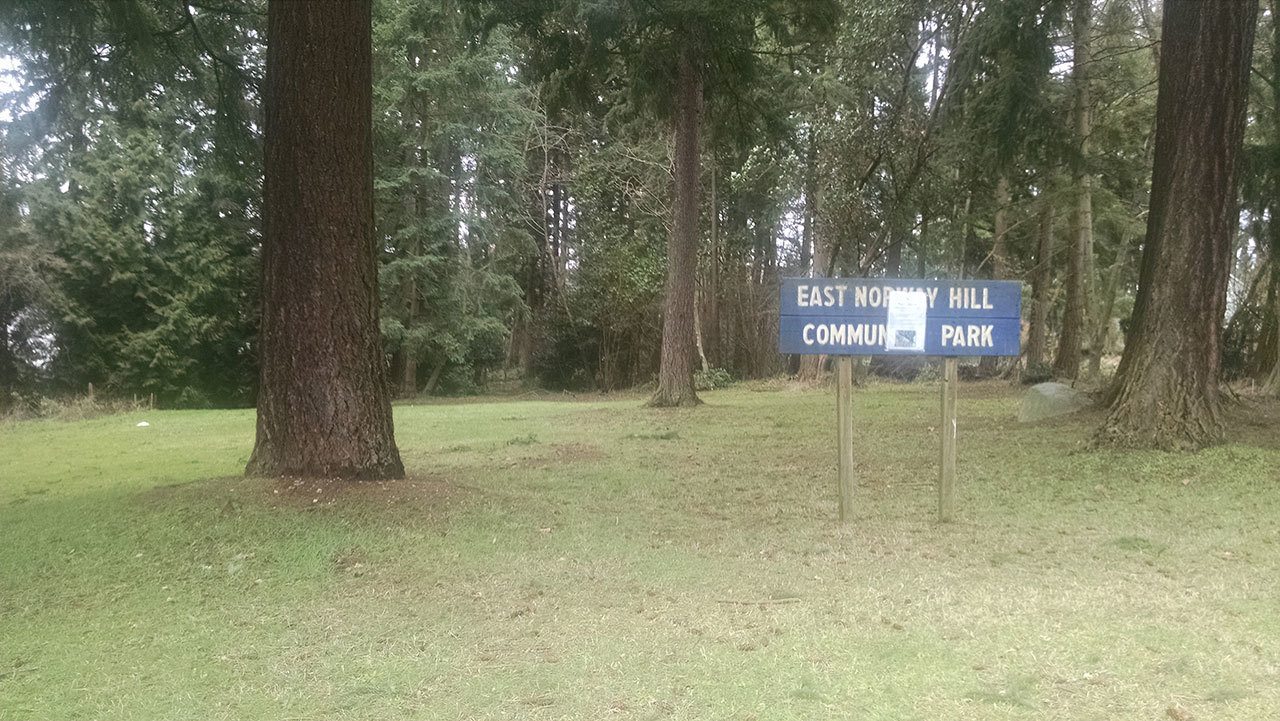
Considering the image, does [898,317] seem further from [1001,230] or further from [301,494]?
[1001,230]

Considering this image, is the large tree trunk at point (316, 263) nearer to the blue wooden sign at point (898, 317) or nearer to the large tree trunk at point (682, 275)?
the blue wooden sign at point (898, 317)

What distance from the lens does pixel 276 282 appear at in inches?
263

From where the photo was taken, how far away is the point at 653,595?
16.4 ft

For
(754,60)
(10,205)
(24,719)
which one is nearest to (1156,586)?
(24,719)

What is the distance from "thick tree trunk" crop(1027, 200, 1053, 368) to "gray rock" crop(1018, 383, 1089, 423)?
9.98 meters

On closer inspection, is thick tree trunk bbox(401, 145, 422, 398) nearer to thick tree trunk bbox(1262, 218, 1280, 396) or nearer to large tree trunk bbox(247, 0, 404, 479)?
large tree trunk bbox(247, 0, 404, 479)

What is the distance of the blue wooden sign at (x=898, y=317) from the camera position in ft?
20.5

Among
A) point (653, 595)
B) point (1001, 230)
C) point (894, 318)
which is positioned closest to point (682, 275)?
point (1001, 230)

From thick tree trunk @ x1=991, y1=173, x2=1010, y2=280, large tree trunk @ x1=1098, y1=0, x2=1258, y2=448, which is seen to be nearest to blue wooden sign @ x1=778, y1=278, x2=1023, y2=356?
large tree trunk @ x1=1098, y1=0, x2=1258, y2=448

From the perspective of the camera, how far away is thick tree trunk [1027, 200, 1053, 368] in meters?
22.3

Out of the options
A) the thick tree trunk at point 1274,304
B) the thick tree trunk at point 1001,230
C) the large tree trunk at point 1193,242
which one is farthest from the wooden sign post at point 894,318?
the thick tree trunk at point 1001,230

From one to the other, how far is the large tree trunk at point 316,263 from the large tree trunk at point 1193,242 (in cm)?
723

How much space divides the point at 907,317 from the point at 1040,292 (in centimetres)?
1966

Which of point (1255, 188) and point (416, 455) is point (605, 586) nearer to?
point (416, 455)
